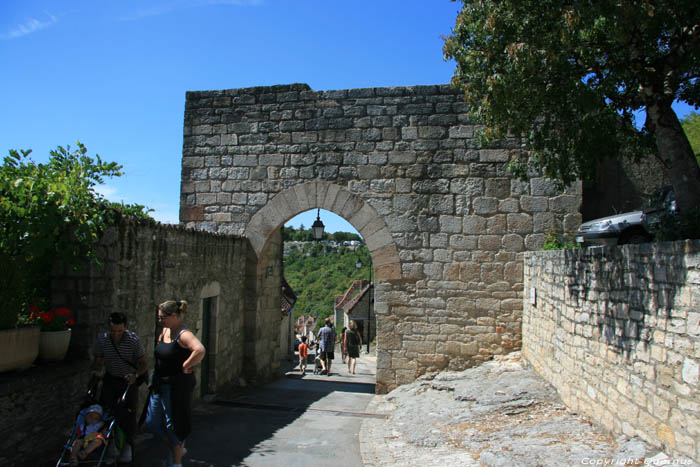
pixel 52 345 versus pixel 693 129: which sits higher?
pixel 693 129

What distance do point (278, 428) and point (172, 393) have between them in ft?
8.46

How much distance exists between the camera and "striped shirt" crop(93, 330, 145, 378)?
429cm

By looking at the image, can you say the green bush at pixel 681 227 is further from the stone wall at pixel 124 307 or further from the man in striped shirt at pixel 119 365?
the stone wall at pixel 124 307

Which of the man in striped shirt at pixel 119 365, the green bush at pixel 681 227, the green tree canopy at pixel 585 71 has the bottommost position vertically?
the man in striped shirt at pixel 119 365

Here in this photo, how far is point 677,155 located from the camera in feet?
16.5

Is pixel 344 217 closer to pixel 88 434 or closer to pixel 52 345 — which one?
pixel 52 345

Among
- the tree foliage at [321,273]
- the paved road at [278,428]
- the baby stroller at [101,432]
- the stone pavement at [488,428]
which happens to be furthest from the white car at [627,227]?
the tree foliage at [321,273]

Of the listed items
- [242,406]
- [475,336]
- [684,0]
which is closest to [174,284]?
[242,406]

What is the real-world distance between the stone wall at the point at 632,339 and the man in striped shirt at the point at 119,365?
379cm

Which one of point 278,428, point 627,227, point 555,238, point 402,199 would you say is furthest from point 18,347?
point 555,238

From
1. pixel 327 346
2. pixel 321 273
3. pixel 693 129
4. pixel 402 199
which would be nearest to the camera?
pixel 402 199

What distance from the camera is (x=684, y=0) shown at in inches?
179

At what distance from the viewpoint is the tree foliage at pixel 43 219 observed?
4.15 meters

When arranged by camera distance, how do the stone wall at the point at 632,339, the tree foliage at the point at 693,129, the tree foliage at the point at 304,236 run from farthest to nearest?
the tree foliage at the point at 304,236 → the tree foliage at the point at 693,129 → the stone wall at the point at 632,339
